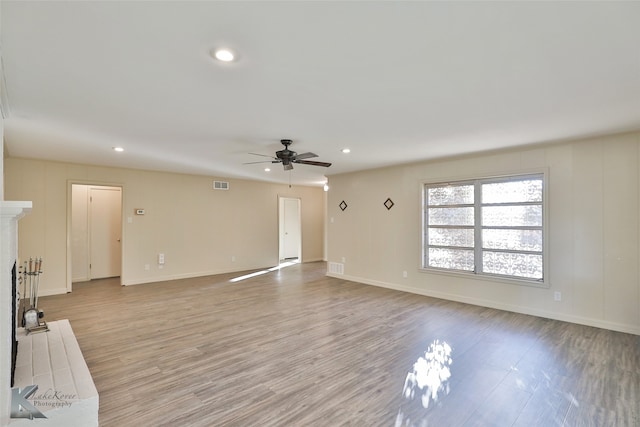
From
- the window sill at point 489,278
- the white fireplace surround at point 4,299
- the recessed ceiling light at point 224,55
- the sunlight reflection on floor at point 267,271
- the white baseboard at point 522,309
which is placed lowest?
the sunlight reflection on floor at point 267,271

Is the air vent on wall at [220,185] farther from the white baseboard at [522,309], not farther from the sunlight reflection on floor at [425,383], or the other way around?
the sunlight reflection on floor at [425,383]

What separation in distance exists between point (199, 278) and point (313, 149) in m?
4.42

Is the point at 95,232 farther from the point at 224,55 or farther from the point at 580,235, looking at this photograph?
the point at 580,235

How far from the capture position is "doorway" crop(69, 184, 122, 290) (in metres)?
6.93

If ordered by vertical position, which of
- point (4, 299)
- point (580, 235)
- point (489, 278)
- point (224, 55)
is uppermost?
point (224, 55)

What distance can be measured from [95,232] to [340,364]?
6970 millimetres

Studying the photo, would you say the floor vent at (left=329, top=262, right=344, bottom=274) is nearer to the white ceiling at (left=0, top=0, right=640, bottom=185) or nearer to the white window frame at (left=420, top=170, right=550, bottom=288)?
the white window frame at (left=420, top=170, right=550, bottom=288)

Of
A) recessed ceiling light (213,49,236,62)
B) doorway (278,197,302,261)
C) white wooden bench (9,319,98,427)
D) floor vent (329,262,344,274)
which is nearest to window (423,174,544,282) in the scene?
floor vent (329,262,344,274)

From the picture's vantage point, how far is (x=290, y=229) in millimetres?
10320

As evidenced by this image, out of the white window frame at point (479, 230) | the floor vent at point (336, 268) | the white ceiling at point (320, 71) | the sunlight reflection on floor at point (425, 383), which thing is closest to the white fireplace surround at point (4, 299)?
the white ceiling at point (320, 71)

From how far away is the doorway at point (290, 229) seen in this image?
33.2 feet

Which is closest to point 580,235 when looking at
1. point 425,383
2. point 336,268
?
point 425,383

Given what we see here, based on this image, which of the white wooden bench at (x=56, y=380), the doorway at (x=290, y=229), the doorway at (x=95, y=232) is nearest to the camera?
the white wooden bench at (x=56, y=380)

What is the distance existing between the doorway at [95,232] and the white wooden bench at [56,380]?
4.54 meters
